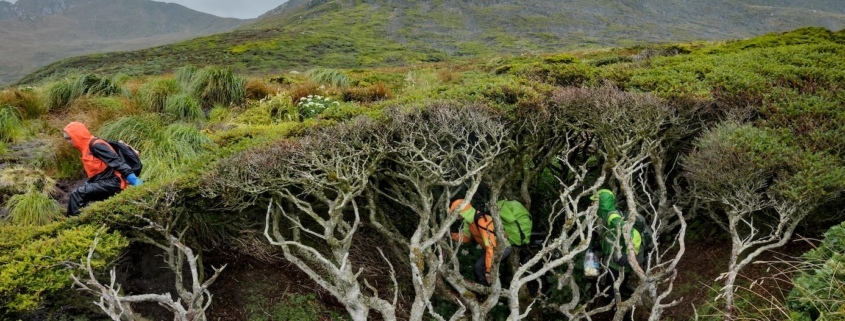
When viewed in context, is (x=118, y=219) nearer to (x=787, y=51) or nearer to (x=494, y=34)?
(x=787, y=51)

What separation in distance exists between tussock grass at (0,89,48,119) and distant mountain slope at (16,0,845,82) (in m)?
24.5

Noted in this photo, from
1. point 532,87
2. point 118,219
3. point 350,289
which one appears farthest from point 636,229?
point 118,219

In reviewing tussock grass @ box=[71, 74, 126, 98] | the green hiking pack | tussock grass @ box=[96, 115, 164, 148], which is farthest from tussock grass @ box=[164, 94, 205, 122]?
the green hiking pack

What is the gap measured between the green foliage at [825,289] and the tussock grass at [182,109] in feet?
33.5

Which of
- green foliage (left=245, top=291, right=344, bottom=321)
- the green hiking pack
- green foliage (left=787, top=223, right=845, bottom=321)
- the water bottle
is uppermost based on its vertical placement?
green foliage (left=787, top=223, right=845, bottom=321)

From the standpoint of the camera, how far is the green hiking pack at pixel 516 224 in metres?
6.00

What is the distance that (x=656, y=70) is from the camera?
8.95 metres

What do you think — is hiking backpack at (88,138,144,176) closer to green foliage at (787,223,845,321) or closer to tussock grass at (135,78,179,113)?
tussock grass at (135,78,179,113)

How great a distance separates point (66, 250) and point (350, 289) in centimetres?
290

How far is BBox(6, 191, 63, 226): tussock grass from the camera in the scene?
17.6 feet

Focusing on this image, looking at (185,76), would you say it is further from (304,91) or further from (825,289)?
(825,289)

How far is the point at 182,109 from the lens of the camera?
9172 mm

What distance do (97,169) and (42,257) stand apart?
198cm

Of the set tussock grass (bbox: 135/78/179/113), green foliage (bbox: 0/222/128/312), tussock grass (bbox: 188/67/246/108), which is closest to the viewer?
green foliage (bbox: 0/222/128/312)
